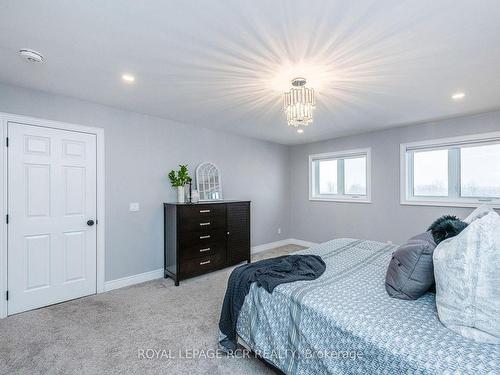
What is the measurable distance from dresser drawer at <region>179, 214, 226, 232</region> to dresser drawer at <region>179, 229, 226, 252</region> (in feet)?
0.19

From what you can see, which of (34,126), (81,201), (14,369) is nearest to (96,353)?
(14,369)

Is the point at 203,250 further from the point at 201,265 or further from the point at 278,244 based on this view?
the point at 278,244

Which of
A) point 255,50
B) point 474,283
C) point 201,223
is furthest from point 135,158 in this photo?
point 474,283

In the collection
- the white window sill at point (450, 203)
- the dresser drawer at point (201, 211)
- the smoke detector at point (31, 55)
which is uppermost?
the smoke detector at point (31, 55)

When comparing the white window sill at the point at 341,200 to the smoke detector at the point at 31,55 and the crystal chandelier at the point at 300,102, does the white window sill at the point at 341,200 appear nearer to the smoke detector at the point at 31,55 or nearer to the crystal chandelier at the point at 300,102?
the crystal chandelier at the point at 300,102

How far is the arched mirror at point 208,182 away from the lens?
4.14m

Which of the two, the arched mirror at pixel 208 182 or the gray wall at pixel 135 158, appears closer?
the gray wall at pixel 135 158

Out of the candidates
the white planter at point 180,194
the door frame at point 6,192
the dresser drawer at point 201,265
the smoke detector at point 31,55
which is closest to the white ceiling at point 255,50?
the smoke detector at point 31,55

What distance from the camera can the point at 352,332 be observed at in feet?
4.20

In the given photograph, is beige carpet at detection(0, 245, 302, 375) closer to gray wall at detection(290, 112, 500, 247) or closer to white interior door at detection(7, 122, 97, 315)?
white interior door at detection(7, 122, 97, 315)

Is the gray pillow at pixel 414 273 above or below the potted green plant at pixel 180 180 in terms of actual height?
below

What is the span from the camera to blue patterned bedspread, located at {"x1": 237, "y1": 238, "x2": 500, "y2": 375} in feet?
3.50

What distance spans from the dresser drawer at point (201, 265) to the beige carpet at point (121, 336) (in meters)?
0.34

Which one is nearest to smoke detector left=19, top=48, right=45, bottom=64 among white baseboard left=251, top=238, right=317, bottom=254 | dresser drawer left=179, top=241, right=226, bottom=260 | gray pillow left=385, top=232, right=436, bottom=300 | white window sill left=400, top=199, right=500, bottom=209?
dresser drawer left=179, top=241, right=226, bottom=260
